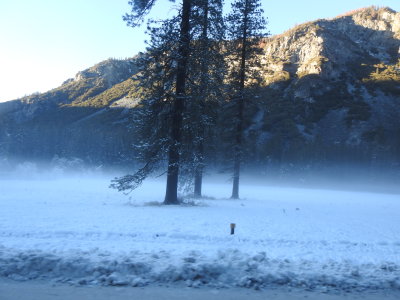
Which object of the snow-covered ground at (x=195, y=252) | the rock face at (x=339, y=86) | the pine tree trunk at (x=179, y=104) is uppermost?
the rock face at (x=339, y=86)

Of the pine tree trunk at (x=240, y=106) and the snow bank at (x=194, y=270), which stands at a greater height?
the pine tree trunk at (x=240, y=106)

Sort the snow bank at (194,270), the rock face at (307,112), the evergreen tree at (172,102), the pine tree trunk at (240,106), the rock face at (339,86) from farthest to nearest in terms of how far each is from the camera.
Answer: the rock face at (339,86), the rock face at (307,112), the pine tree trunk at (240,106), the evergreen tree at (172,102), the snow bank at (194,270)

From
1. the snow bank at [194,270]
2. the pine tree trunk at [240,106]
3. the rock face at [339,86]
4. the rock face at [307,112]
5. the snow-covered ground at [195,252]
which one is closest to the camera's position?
the snow bank at [194,270]

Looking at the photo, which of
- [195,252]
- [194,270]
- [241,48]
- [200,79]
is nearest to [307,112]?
[241,48]

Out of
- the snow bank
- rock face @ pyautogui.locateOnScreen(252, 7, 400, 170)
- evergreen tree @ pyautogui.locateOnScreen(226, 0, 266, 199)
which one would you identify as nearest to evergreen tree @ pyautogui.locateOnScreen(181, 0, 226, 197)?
evergreen tree @ pyautogui.locateOnScreen(226, 0, 266, 199)

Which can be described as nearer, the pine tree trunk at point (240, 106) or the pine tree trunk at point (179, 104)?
the pine tree trunk at point (179, 104)

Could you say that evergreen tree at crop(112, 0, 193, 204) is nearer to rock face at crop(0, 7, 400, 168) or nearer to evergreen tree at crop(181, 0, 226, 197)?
evergreen tree at crop(181, 0, 226, 197)

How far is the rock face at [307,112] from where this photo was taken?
53969 mm

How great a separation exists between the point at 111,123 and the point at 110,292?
82.0m

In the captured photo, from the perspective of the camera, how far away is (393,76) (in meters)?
70.4

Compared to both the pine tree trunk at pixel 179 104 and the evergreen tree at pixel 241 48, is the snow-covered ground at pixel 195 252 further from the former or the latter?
the evergreen tree at pixel 241 48

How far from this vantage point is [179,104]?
1633 centimetres

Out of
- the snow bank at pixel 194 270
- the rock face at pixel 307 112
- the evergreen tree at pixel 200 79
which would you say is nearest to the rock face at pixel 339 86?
the rock face at pixel 307 112

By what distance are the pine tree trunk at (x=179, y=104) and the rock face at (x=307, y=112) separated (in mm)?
7596
